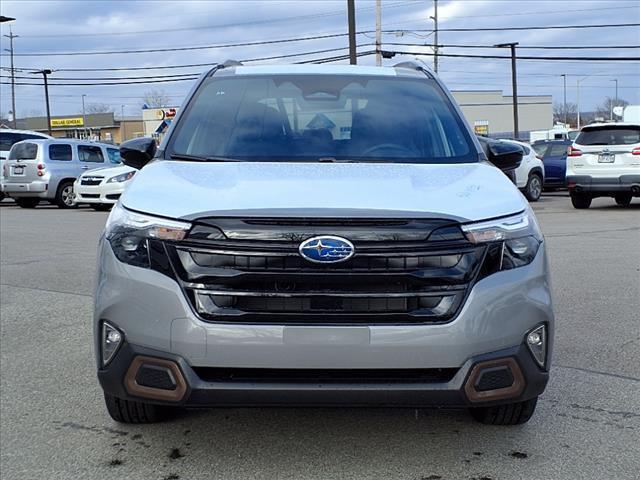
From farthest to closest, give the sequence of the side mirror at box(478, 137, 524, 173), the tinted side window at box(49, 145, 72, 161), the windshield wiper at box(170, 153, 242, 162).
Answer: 1. the tinted side window at box(49, 145, 72, 161)
2. the side mirror at box(478, 137, 524, 173)
3. the windshield wiper at box(170, 153, 242, 162)

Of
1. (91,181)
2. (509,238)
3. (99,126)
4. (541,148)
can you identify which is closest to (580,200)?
(541,148)

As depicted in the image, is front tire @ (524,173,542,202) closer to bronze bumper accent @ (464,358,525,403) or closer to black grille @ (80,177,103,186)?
black grille @ (80,177,103,186)

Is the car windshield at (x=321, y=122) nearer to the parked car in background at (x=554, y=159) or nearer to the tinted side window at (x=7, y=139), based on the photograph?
the parked car in background at (x=554, y=159)

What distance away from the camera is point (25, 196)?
2223 centimetres

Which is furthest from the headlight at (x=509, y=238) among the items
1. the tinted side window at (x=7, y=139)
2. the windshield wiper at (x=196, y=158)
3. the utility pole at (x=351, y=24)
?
the utility pole at (x=351, y=24)

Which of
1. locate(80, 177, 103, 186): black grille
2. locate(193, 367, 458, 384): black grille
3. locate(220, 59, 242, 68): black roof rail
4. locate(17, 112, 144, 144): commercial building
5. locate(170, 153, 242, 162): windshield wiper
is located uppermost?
locate(17, 112, 144, 144): commercial building

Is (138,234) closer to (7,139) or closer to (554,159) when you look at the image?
(554,159)

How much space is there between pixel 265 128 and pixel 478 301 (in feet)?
6.17

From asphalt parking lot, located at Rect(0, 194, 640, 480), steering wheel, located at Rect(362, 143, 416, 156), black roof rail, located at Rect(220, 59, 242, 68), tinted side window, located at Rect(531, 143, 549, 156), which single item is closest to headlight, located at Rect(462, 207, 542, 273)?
asphalt parking lot, located at Rect(0, 194, 640, 480)

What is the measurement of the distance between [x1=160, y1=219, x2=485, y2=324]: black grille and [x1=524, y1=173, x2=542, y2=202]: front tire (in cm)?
1838

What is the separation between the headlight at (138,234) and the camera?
10.6 ft

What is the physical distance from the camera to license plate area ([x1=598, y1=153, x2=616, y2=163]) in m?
16.7

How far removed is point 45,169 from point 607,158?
1469 centimetres

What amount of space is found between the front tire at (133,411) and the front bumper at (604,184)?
14.5 metres
